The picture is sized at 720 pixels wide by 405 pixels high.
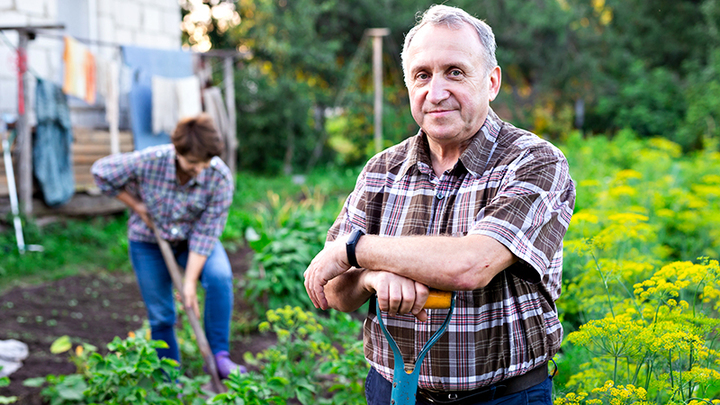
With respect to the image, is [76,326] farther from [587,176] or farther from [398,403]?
[587,176]

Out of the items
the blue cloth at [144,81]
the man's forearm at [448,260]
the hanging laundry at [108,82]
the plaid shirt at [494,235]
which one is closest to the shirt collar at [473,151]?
the plaid shirt at [494,235]

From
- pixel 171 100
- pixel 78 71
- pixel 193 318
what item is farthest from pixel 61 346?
pixel 171 100

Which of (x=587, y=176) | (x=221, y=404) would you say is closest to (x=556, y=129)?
(x=587, y=176)

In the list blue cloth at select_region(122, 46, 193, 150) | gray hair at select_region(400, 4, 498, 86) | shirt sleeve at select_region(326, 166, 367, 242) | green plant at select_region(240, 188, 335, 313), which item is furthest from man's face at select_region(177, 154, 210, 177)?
blue cloth at select_region(122, 46, 193, 150)

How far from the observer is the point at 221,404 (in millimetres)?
2490

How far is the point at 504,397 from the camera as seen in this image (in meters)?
1.71

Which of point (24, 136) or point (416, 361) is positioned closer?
point (416, 361)

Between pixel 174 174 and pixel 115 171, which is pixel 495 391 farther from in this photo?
pixel 115 171

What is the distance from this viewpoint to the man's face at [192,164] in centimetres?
335

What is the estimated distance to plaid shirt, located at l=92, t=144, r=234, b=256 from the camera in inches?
138

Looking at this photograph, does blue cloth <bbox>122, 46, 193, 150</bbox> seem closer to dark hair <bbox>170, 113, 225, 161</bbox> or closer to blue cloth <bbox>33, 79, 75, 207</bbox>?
blue cloth <bbox>33, 79, 75, 207</bbox>

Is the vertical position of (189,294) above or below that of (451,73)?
below

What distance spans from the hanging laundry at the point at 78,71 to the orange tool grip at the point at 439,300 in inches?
258

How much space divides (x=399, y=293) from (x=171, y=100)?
7.59 meters
